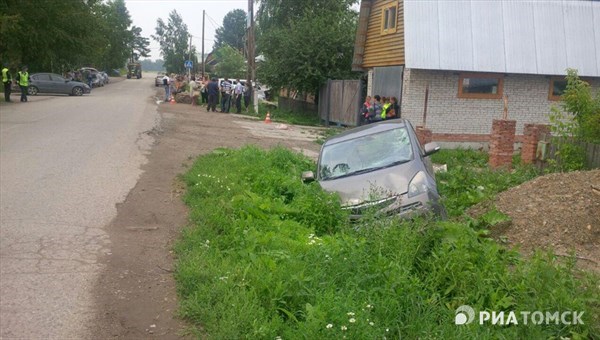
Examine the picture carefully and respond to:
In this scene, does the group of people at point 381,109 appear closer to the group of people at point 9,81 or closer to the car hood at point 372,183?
the car hood at point 372,183

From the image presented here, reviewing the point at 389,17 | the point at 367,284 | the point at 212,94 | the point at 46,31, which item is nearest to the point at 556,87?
the point at 389,17

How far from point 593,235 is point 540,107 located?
46.6 feet

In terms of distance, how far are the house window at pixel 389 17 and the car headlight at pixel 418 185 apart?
13503 millimetres

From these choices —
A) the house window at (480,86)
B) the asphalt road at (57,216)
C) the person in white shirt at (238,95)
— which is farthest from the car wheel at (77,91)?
the house window at (480,86)

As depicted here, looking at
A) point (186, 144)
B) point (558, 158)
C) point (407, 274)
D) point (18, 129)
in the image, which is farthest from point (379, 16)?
point (407, 274)

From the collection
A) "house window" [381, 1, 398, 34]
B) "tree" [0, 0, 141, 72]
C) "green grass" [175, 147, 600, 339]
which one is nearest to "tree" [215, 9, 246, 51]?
"tree" [0, 0, 141, 72]

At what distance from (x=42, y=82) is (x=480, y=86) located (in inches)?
1128

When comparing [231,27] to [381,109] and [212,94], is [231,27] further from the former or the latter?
[381,109]

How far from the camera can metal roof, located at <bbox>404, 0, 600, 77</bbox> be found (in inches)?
726

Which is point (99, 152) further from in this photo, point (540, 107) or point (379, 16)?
point (540, 107)

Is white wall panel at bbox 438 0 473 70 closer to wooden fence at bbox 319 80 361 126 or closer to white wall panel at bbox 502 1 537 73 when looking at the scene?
white wall panel at bbox 502 1 537 73

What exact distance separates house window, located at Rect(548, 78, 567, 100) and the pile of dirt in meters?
12.3

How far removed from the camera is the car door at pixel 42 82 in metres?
37.1

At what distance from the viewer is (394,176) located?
301 inches
